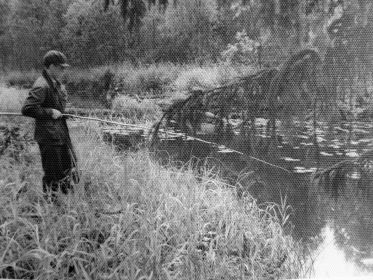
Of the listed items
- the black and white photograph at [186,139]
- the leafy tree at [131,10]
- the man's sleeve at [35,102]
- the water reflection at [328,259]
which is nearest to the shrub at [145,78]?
the black and white photograph at [186,139]

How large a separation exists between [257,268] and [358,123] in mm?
970

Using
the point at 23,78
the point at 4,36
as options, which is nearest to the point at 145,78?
the point at 23,78

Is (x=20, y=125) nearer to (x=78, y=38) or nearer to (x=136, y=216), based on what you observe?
(x=78, y=38)

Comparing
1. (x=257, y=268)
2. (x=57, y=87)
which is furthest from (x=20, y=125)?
(x=257, y=268)

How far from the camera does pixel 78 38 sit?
2309mm

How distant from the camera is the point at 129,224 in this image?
2254mm

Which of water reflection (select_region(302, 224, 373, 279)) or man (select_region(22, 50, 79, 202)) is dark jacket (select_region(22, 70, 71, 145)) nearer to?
man (select_region(22, 50, 79, 202))

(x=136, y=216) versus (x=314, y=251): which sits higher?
(x=136, y=216)

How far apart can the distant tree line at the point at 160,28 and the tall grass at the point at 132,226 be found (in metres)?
0.45

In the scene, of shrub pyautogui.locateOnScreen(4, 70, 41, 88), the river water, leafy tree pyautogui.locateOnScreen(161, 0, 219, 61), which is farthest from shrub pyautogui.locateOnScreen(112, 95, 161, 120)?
shrub pyautogui.locateOnScreen(4, 70, 41, 88)

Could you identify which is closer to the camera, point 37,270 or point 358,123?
point 37,270

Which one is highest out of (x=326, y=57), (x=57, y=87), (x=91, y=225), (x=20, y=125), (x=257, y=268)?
(x=326, y=57)

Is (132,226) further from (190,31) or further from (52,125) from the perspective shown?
(190,31)

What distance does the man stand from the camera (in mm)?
2229
